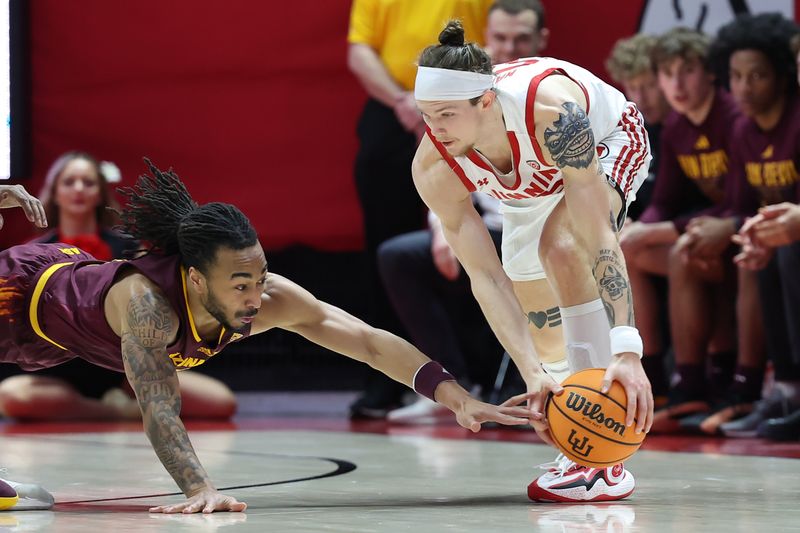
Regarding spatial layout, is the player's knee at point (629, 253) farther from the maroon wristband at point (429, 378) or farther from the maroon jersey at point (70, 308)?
the maroon jersey at point (70, 308)

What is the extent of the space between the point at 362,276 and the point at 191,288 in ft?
15.1

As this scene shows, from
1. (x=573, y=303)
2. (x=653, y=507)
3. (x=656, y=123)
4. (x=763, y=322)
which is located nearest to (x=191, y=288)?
(x=573, y=303)

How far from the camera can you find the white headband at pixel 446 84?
3631 mm

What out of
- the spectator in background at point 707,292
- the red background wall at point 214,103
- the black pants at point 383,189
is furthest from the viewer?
the red background wall at point 214,103

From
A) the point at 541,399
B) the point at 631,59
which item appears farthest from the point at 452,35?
the point at 631,59

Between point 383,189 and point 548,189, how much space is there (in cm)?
354

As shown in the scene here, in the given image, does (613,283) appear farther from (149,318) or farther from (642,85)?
(642,85)

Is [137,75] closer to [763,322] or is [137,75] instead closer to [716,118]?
[716,118]

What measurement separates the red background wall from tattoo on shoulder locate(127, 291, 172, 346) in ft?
15.2

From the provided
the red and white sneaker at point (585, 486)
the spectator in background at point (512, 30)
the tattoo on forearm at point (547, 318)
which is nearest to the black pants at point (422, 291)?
the spectator in background at point (512, 30)

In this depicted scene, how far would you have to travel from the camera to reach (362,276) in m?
8.12

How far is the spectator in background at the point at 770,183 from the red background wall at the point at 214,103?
2.74 m

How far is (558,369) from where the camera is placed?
167 inches

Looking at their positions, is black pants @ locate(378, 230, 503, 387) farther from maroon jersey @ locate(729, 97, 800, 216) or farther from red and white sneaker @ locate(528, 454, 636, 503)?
red and white sneaker @ locate(528, 454, 636, 503)
